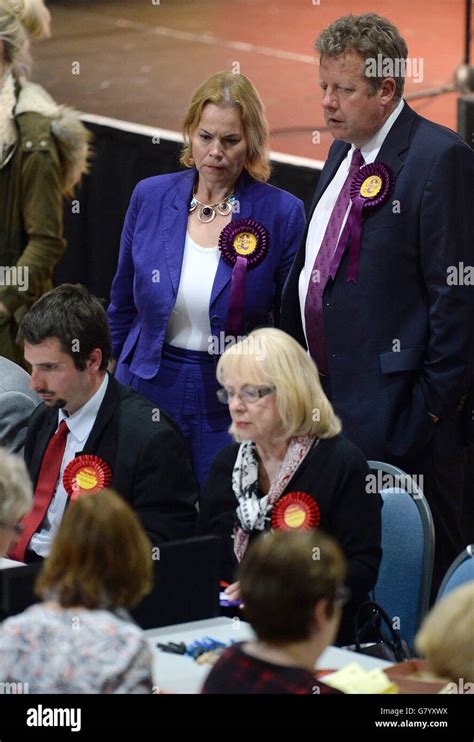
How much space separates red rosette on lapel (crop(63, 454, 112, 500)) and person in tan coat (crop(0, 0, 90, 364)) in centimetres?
131

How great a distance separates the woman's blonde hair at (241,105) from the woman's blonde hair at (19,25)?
851 mm

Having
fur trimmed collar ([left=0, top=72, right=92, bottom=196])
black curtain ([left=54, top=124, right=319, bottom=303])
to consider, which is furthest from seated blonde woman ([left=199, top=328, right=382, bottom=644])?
black curtain ([left=54, top=124, right=319, bottom=303])

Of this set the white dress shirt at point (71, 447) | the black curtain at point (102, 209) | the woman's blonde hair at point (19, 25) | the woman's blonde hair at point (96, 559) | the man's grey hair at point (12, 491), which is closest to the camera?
the woman's blonde hair at point (96, 559)

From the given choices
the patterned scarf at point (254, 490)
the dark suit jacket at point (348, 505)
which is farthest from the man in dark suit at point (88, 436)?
the dark suit jacket at point (348, 505)

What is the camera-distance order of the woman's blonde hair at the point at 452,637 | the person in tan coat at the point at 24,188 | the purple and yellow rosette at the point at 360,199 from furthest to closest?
1. the person in tan coat at the point at 24,188
2. the purple and yellow rosette at the point at 360,199
3. the woman's blonde hair at the point at 452,637

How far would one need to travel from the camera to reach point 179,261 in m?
4.40

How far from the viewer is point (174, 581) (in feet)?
10.3

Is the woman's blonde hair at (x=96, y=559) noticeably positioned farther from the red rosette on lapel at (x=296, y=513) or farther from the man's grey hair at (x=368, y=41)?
the man's grey hair at (x=368, y=41)

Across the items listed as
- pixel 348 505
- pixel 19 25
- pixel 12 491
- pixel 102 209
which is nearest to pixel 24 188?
pixel 19 25

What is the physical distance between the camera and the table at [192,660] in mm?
2885

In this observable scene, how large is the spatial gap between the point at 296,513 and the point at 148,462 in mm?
454
